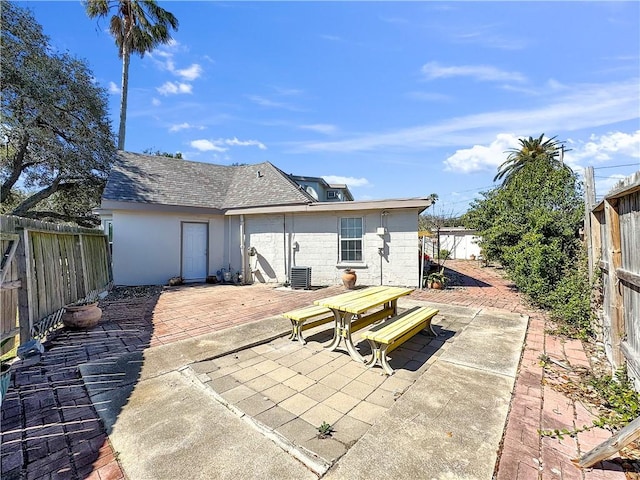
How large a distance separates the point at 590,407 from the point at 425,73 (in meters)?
9.35

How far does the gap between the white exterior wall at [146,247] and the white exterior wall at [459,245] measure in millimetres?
19072

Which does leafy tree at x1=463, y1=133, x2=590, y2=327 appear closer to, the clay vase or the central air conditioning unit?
the clay vase

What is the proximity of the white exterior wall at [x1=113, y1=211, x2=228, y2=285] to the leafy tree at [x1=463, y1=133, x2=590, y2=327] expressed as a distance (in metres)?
11.4

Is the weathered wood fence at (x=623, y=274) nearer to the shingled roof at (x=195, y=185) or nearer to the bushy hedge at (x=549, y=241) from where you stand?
the bushy hedge at (x=549, y=241)

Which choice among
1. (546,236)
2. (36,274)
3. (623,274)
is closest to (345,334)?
(623,274)

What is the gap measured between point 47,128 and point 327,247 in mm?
15364

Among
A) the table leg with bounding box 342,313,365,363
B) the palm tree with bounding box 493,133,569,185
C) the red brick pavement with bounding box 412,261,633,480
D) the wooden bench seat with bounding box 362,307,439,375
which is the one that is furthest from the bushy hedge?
the palm tree with bounding box 493,133,569,185

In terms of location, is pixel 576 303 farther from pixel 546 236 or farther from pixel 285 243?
pixel 285 243

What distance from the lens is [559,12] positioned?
580cm

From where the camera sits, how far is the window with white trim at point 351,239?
9.82 meters

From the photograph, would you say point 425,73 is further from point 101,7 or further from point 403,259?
point 101,7

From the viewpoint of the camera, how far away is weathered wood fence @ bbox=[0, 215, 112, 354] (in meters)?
3.93

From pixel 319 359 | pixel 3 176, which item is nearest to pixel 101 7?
pixel 3 176

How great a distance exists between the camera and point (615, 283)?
3412 millimetres
